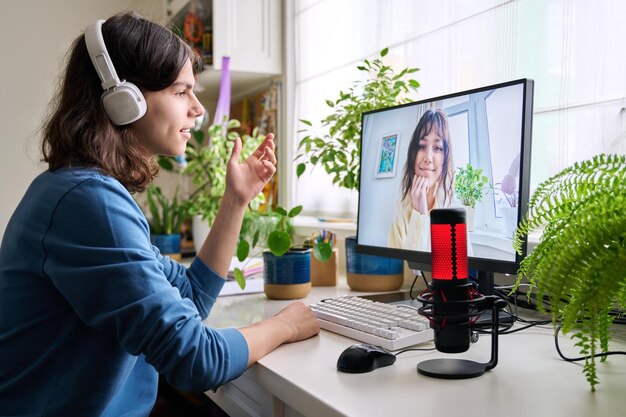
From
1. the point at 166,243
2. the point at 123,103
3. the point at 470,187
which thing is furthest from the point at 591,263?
the point at 166,243

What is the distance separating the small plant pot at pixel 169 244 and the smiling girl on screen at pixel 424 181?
1.19 m

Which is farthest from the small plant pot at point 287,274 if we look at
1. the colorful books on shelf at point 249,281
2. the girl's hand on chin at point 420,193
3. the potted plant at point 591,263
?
the potted plant at point 591,263

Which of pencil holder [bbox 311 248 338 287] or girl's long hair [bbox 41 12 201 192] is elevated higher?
girl's long hair [bbox 41 12 201 192]

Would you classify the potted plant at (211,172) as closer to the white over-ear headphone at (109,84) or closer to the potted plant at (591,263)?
the white over-ear headphone at (109,84)

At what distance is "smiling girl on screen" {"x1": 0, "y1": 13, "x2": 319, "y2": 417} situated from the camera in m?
0.79

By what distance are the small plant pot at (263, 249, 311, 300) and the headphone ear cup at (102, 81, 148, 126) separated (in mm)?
567

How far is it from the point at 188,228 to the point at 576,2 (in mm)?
1802

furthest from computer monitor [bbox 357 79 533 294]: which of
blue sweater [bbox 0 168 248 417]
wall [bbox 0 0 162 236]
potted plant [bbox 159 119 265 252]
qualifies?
wall [bbox 0 0 162 236]

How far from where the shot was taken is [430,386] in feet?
2.48

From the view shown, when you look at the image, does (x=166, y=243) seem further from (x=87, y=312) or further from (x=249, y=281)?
(x=87, y=312)

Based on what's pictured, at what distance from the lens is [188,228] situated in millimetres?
2566

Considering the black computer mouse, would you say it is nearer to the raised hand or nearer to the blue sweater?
the blue sweater

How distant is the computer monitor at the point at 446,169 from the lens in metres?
1.00

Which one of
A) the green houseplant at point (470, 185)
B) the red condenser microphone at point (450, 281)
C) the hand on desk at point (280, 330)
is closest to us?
the red condenser microphone at point (450, 281)
